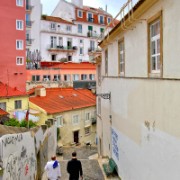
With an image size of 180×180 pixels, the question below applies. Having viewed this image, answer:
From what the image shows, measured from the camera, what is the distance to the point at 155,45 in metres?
8.25

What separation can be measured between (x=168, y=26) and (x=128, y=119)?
4846mm

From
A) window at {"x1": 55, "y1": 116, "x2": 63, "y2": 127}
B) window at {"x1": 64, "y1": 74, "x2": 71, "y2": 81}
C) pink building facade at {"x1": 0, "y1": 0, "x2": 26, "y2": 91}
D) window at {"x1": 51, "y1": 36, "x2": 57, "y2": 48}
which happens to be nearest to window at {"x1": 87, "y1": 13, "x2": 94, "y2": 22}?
window at {"x1": 51, "y1": 36, "x2": 57, "y2": 48}

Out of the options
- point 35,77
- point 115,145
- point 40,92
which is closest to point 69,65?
point 35,77

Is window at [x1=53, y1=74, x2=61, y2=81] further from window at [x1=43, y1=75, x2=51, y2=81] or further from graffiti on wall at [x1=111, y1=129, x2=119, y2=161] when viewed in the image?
graffiti on wall at [x1=111, y1=129, x2=119, y2=161]

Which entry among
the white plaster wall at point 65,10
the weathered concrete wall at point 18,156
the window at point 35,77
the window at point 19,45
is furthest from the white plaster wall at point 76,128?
the white plaster wall at point 65,10

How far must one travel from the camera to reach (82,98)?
4050 centimetres

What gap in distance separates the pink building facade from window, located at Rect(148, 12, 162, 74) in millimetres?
34623

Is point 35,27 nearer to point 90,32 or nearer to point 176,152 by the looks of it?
point 90,32

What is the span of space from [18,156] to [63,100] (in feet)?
94.3

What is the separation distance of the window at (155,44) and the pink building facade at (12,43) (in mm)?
34623

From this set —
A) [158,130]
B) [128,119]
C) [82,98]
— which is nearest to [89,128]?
[82,98]

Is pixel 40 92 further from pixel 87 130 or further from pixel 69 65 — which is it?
pixel 69 65

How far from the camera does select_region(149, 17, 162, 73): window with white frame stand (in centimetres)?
790

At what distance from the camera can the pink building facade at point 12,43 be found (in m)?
40.6
